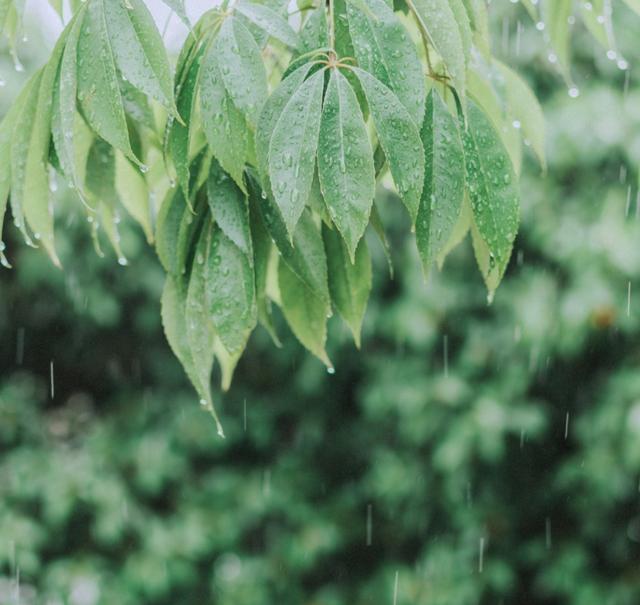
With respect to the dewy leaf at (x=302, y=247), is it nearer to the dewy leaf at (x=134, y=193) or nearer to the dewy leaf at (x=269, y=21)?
the dewy leaf at (x=269, y=21)

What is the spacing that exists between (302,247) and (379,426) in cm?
221

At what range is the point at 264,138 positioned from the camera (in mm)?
785

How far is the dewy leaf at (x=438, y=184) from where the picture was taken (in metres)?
0.79

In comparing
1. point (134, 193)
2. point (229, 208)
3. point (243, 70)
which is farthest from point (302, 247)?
point (134, 193)

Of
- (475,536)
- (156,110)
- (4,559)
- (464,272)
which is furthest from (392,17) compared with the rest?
(4,559)

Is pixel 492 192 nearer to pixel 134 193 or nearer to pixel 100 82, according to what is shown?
pixel 100 82

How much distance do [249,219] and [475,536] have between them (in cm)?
217

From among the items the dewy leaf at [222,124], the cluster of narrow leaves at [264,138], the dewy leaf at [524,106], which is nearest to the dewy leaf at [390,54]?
the cluster of narrow leaves at [264,138]

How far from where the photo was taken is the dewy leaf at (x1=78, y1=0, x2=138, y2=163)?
78 cm

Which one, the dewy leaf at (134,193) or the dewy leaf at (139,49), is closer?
the dewy leaf at (139,49)

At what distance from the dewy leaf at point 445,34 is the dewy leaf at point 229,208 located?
234 mm

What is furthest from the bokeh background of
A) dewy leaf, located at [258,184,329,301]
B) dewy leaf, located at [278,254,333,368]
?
dewy leaf, located at [258,184,329,301]

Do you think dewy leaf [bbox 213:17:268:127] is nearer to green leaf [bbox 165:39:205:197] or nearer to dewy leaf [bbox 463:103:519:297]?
green leaf [bbox 165:39:205:197]

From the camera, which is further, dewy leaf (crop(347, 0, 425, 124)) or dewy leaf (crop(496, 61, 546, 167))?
dewy leaf (crop(496, 61, 546, 167))
